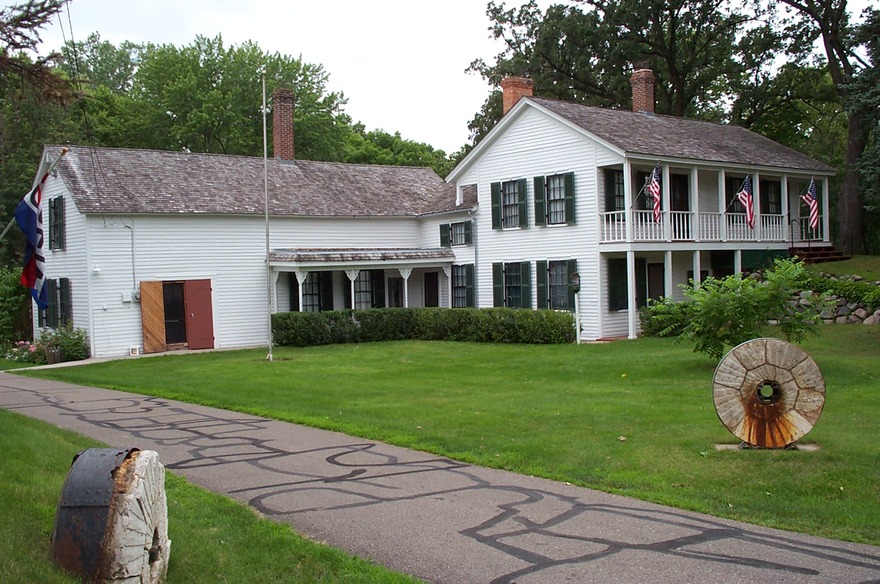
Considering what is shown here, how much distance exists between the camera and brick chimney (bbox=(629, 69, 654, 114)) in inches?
1275

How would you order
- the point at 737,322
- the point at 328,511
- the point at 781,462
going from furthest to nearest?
the point at 737,322 < the point at 781,462 < the point at 328,511

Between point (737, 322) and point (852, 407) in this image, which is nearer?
point (852, 407)

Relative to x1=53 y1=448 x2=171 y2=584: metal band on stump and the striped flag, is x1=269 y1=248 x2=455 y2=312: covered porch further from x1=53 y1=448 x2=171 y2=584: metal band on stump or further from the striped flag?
x1=53 y1=448 x2=171 y2=584: metal band on stump

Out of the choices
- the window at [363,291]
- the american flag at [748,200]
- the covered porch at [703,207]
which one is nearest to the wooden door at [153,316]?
the window at [363,291]

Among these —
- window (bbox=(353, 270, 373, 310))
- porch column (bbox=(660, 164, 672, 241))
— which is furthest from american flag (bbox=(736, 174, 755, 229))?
window (bbox=(353, 270, 373, 310))

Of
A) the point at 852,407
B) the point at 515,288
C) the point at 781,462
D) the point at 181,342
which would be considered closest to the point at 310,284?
the point at 181,342

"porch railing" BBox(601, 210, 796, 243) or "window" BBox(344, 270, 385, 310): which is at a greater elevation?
"porch railing" BBox(601, 210, 796, 243)

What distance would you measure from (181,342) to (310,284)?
4.92 metres

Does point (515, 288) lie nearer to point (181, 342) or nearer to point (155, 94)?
point (181, 342)

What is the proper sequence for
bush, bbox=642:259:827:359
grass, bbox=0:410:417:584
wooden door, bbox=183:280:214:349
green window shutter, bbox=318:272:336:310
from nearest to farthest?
grass, bbox=0:410:417:584 → bush, bbox=642:259:827:359 → wooden door, bbox=183:280:214:349 → green window shutter, bbox=318:272:336:310

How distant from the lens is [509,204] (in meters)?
28.8

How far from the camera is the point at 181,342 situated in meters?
27.6

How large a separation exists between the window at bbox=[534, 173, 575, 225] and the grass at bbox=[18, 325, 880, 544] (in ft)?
17.1

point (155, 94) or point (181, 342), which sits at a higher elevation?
point (155, 94)
